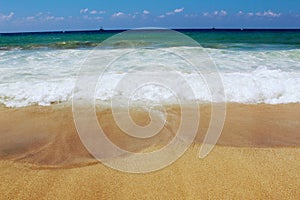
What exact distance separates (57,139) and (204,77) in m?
3.51

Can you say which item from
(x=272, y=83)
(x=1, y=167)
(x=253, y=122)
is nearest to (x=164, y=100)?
(x=253, y=122)

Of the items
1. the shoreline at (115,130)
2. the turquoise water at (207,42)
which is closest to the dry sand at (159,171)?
the shoreline at (115,130)

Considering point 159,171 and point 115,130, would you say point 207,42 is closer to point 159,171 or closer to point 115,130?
point 115,130

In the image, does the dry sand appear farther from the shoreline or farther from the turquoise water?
the turquoise water

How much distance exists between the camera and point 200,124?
3541mm

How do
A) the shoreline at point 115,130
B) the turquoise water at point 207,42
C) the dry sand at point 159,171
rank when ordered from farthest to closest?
the turquoise water at point 207,42 < the shoreline at point 115,130 < the dry sand at point 159,171

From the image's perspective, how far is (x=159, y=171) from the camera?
249 cm

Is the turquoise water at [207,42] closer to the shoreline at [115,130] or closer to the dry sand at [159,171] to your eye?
the shoreline at [115,130]

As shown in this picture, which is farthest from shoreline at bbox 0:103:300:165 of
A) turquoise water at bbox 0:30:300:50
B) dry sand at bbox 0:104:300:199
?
turquoise water at bbox 0:30:300:50

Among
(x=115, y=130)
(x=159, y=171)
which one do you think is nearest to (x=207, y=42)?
(x=115, y=130)

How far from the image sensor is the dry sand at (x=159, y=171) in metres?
2.23

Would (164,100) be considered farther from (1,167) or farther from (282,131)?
(1,167)

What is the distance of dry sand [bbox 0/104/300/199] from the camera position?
2227 millimetres

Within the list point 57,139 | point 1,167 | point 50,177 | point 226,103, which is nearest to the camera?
point 50,177
